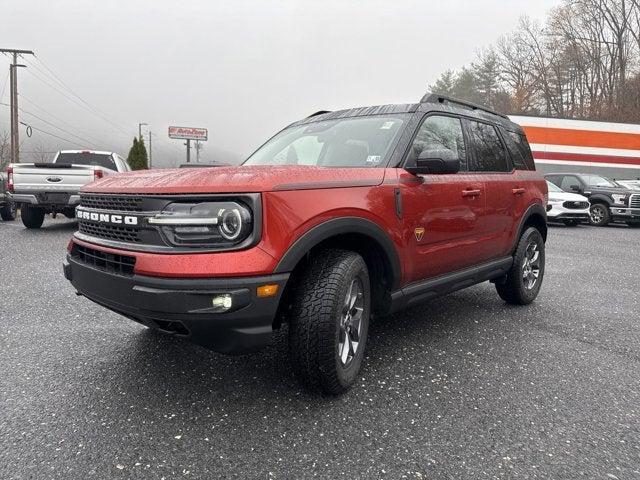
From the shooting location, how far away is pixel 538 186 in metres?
4.77

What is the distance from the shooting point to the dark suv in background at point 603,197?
14367 millimetres

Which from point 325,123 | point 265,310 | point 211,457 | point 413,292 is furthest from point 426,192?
point 211,457

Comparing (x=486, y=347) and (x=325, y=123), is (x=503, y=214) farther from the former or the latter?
(x=325, y=123)

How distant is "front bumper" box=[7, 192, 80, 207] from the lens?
29.2ft

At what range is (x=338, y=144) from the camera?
3.36 m

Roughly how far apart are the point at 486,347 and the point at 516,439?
1.27 metres

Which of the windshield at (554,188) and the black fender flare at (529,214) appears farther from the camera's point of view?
the windshield at (554,188)

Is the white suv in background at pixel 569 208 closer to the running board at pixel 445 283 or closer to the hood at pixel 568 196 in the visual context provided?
the hood at pixel 568 196

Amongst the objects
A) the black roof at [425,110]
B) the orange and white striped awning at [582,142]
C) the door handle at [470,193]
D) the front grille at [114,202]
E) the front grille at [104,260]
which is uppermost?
the orange and white striped awning at [582,142]

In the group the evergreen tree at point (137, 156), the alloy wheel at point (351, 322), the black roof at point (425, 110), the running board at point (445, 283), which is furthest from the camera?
the evergreen tree at point (137, 156)

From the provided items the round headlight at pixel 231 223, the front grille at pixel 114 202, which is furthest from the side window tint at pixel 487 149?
the front grille at pixel 114 202

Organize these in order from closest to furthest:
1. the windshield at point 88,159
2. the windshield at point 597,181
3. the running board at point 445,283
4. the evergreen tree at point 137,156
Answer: the running board at point 445,283 → the windshield at point 88,159 → the windshield at point 597,181 → the evergreen tree at point 137,156

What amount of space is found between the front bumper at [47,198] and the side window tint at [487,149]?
7.73 meters

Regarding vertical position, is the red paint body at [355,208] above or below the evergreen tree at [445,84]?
below
